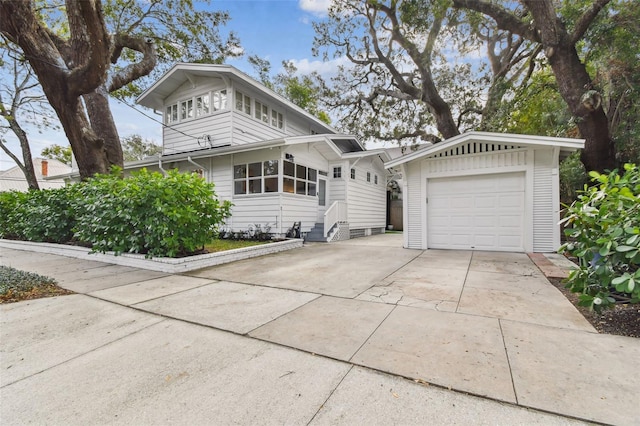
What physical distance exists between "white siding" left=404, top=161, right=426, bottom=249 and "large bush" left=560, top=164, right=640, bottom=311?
15.9 ft

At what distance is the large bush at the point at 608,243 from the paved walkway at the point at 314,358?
1.26ft

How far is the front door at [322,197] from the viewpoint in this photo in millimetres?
11125

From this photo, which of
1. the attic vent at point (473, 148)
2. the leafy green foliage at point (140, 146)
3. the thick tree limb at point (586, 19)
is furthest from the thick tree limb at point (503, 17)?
the leafy green foliage at point (140, 146)

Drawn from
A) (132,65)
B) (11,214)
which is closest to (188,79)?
(132,65)

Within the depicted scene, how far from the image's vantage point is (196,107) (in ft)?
37.0

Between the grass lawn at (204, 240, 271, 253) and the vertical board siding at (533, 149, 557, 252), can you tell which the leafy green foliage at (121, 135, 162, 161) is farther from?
the vertical board siding at (533, 149, 557, 252)

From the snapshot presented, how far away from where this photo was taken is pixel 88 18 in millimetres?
5594

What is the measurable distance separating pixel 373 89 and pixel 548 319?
14.8 metres

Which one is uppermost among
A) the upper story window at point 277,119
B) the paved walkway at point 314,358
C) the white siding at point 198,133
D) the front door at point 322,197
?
the upper story window at point 277,119

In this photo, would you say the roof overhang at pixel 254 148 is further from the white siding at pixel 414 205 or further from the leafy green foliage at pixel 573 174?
the leafy green foliage at pixel 573 174

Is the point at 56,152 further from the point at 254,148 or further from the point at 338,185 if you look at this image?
the point at 338,185

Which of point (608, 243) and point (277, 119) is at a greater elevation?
point (277, 119)

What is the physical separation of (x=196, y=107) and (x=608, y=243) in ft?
41.1

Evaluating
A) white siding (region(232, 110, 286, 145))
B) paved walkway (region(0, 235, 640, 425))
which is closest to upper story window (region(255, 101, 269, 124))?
white siding (region(232, 110, 286, 145))
